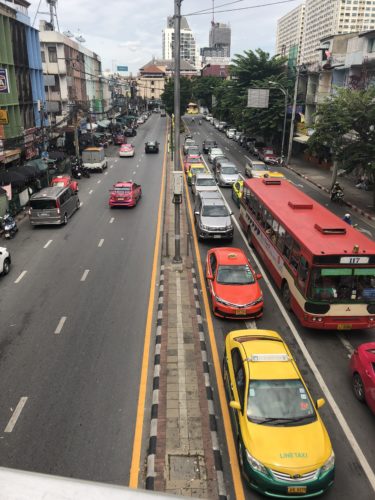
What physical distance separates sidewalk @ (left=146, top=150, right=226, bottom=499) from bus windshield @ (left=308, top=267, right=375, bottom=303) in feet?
12.0

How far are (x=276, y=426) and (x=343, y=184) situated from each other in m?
34.2

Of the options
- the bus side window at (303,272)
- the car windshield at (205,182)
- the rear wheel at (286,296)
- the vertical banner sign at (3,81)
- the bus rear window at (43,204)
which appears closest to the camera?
the bus side window at (303,272)

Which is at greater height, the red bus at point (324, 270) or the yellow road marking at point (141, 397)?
the red bus at point (324, 270)

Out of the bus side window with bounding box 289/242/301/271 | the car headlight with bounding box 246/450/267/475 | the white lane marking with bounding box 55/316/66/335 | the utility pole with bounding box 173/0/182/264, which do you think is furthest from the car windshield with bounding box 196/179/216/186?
the car headlight with bounding box 246/450/267/475

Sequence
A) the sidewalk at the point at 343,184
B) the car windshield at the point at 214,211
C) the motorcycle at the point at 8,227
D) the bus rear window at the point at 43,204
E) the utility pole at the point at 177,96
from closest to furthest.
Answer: the utility pole at the point at 177,96 → the car windshield at the point at 214,211 → the motorcycle at the point at 8,227 → the bus rear window at the point at 43,204 → the sidewalk at the point at 343,184

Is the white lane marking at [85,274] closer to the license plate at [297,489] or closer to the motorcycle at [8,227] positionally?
the motorcycle at [8,227]

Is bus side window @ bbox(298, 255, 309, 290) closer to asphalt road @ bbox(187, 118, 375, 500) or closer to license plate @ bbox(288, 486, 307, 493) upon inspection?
asphalt road @ bbox(187, 118, 375, 500)

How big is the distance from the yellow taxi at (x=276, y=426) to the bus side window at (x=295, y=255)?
156 inches

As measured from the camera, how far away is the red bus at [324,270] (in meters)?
11.8

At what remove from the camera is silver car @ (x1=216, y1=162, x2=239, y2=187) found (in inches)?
1351

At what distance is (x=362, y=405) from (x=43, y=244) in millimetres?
16828

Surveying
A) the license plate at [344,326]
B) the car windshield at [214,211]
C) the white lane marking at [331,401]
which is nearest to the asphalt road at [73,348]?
the car windshield at [214,211]

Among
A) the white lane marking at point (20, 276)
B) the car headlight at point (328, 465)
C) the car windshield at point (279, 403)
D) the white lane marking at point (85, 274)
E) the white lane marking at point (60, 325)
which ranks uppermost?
the car windshield at point (279, 403)

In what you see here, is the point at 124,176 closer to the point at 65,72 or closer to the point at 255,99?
the point at 255,99
